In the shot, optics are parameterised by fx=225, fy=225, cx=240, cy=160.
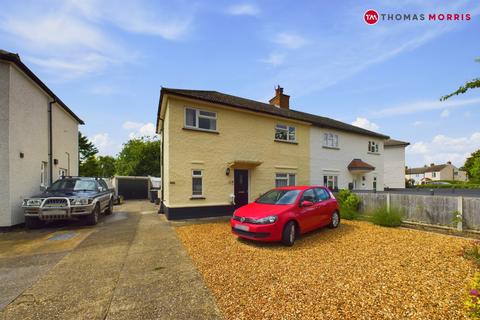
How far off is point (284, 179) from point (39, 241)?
1112 cm

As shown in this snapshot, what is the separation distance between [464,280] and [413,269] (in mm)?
708

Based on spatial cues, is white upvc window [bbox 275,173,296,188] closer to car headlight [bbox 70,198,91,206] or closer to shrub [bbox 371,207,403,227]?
shrub [bbox 371,207,403,227]

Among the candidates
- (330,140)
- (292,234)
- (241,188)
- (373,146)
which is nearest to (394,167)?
(373,146)

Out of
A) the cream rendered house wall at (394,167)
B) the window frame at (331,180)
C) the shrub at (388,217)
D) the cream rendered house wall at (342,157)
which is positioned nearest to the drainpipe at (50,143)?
the cream rendered house wall at (342,157)

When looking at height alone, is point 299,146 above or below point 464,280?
above

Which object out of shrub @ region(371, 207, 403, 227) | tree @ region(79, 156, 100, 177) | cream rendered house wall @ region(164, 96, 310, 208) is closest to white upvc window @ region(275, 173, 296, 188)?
cream rendered house wall @ region(164, 96, 310, 208)

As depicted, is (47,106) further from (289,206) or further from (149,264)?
(289,206)

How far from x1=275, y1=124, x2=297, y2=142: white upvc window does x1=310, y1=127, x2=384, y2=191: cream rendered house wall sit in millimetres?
1731

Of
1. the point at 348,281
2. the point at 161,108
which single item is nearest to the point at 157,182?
the point at 161,108

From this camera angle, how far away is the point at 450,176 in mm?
64688

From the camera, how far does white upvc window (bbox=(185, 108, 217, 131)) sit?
1070 centimetres

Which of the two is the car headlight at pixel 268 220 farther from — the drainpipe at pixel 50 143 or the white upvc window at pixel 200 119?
A: the drainpipe at pixel 50 143

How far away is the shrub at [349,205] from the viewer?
9.97 m

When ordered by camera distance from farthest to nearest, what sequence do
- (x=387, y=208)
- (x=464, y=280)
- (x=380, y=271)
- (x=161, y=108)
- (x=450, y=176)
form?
1. (x=450, y=176)
2. (x=161, y=108)
3. (x=387, y=208)
4. (x=380, y=271)
5. (x=464, y=280)
